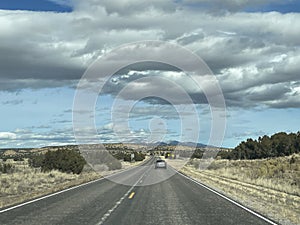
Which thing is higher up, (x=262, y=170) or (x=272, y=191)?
(x=262, y=170)

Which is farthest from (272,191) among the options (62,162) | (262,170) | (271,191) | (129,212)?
(62,162)

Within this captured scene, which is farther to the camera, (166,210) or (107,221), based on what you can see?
(166,210)

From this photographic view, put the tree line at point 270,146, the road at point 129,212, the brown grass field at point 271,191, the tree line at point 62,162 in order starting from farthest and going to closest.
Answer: the tree line at point 270,146 < the tree line at point 62,162 < the brown grass field at point 271,191 < the road at point 129,212

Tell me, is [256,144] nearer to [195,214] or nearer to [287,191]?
[287,191]

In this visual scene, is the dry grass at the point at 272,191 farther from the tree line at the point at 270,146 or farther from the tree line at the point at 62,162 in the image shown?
the tree line at the point at 270,146

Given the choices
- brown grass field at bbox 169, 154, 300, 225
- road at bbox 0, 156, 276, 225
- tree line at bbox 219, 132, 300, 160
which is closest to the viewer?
road at bbox 0, 156, 276, 225

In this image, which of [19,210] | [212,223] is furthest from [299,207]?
[19,210]

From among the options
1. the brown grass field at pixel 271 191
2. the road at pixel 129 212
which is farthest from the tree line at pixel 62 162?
the road at pixel 129 212

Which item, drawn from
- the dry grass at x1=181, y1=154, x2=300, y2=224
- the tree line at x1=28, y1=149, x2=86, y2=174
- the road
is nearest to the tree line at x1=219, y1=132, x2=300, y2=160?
the dry grass at x1=181, y1=154, x2=300, y2=224

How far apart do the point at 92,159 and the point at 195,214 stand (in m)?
52.4

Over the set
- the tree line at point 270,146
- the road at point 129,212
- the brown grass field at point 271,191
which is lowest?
the road at point 129,212

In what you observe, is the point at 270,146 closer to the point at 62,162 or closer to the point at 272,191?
Result: the point at 62,162

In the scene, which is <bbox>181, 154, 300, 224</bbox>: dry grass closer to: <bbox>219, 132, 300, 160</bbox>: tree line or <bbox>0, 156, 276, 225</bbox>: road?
<bbox>0, 156, 276, 225</bbox>: road

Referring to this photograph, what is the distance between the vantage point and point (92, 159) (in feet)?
208
